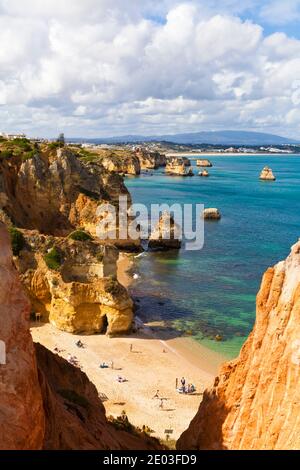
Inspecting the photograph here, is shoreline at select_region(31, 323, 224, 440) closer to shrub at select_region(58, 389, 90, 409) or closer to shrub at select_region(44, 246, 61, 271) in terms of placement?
shrub at select_region(44, 246, 61, 271)

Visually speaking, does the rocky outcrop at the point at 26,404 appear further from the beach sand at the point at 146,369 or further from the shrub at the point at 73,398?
the beach sand at the point at 146,369

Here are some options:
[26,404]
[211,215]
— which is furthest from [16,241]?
[211,215]

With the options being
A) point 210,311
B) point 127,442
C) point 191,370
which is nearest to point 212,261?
point 210,311

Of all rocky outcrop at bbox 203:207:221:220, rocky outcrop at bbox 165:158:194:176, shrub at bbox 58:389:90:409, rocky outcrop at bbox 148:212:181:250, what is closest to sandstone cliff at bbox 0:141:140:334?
rocky outcrop at bbox 148:212:181:250

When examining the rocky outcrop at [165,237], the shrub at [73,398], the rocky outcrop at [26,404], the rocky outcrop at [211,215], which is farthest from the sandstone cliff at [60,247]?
the rocky outcrop at [211,215]
